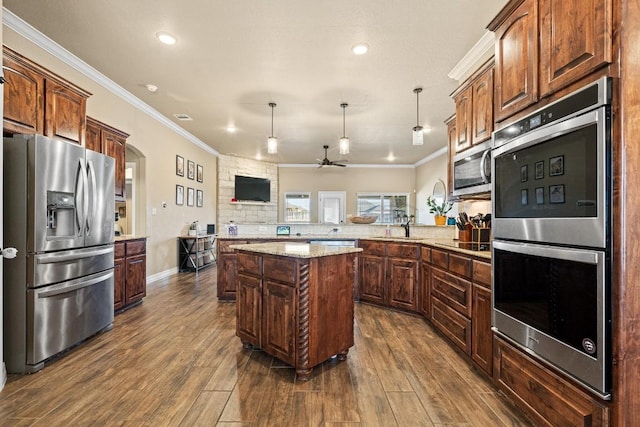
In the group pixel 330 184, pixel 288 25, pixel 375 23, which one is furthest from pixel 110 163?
pixel 330 184

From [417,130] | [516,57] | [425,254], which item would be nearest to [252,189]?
[417,130]

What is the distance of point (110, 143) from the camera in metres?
3.71

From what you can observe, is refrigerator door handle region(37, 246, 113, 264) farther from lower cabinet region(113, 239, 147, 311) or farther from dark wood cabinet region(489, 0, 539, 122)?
dark wood cabinet region(489, 0, 539, 122)

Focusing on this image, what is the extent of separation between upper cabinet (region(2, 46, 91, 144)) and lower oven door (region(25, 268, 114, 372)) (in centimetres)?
121

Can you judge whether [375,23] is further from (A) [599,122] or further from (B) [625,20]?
(A) [599,122]

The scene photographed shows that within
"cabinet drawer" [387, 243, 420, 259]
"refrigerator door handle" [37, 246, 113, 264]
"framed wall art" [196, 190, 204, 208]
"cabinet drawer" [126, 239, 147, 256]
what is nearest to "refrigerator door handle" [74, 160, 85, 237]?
"refrigerator door handle" [37, 246, 113, 264]

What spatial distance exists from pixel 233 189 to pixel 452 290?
21.8ft

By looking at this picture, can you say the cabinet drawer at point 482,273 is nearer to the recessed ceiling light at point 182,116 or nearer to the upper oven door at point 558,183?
the upper oven door at point 558,183

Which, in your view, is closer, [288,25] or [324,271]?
[324,271]

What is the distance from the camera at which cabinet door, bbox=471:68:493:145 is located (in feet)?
7.88

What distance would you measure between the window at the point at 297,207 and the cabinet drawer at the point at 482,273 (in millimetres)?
7632

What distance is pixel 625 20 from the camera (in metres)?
1.15

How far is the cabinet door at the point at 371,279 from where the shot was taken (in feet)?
12.1

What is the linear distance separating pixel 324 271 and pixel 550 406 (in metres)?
1.38
